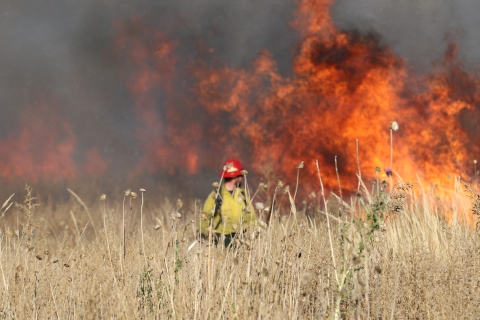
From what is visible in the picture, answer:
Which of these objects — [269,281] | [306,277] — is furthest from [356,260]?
[269,281]

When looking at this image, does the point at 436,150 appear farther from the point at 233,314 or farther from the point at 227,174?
the point at 233,314

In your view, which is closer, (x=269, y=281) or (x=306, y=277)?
(x=306, y=277)

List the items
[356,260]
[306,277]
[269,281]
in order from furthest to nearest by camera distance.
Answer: [269,281] < [306,277] < [356,260]

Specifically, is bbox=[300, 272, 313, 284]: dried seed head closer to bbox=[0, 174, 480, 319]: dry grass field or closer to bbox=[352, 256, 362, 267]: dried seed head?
bbox=[0, 174, 480, 319]: dry grass field

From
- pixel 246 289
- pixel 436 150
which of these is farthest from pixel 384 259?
pixel 436 150

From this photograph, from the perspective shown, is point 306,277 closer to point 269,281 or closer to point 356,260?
point 356,260

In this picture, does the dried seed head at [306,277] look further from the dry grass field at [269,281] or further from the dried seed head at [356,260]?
the dried seed head at [356,260]

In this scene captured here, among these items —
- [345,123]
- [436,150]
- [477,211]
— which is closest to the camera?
[477,211]

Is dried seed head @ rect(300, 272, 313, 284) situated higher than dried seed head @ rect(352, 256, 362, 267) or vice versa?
dried seed head @ rect(352, 256, 362, 267)

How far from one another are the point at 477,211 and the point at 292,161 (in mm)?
13267

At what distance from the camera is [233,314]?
3.08 m

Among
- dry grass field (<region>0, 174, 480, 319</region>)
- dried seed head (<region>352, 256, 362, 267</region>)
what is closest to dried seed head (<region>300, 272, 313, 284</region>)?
dry grass field (<region>0, 174, 480, 319</region>)

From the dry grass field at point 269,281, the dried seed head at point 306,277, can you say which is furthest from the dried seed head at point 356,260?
the dried seed head at point 306,277

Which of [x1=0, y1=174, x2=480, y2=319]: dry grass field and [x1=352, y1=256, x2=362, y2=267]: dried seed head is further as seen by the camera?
[x1=0, y1=174, x2=480, y2=319]: dry grass field
